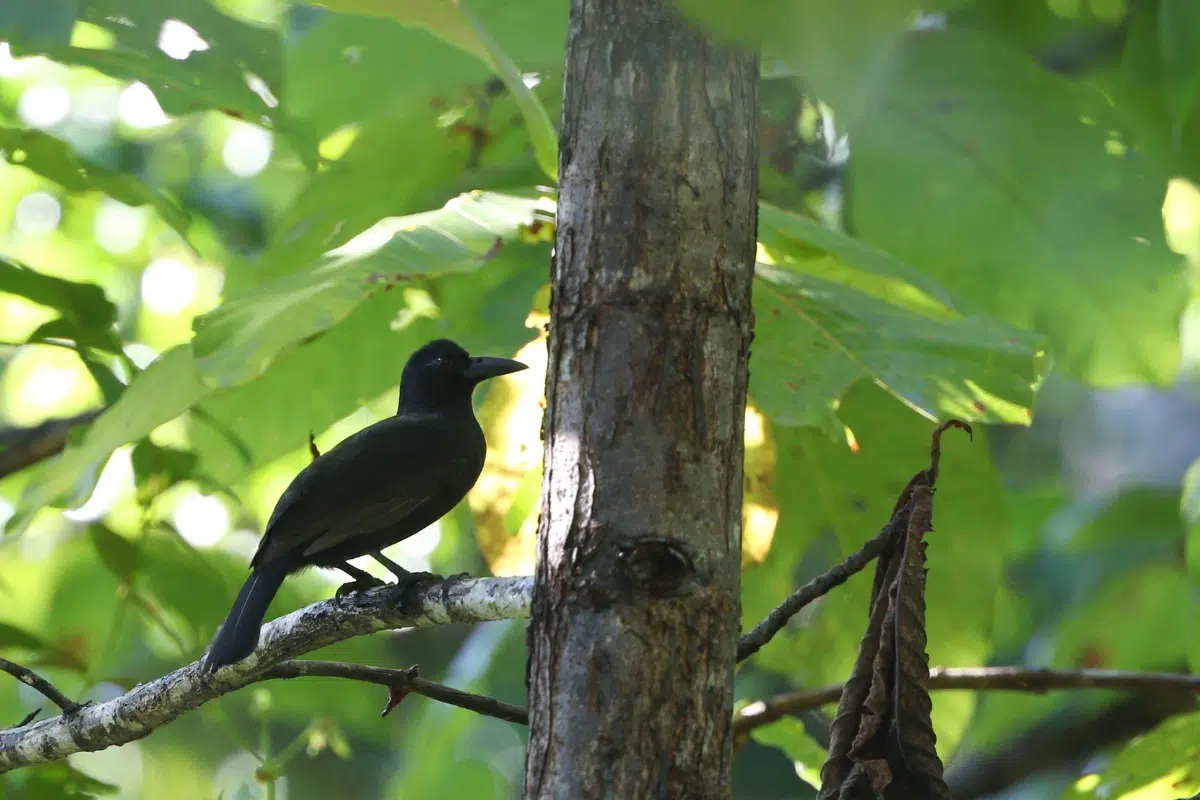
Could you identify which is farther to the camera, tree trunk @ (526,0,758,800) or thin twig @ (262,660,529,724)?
thin twig @ (262,660,529,724)

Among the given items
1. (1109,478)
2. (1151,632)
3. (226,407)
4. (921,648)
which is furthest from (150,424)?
(1109,478)

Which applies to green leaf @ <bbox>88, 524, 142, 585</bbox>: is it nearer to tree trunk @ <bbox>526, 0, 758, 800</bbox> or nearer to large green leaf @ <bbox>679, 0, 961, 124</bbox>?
tree trunk @ <bbox>526, 0, 758, 800</bbox>

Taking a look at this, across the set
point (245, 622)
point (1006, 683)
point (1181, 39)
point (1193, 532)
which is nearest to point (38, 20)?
point (245, 622)

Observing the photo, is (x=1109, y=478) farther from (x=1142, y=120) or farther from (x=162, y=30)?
(x=162, y=30)

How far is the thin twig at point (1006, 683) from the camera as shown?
7.54ft

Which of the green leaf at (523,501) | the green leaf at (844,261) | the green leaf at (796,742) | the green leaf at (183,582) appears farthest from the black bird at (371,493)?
the green leaf at (796,742)

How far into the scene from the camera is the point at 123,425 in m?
1.96

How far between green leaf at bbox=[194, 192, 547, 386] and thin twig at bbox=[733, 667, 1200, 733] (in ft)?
3.28

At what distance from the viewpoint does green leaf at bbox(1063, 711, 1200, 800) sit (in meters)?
2.42

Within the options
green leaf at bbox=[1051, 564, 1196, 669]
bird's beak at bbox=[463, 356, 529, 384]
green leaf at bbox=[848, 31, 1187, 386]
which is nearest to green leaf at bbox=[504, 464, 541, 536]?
bird's beak at bbox=[463, 356, 529, 384]

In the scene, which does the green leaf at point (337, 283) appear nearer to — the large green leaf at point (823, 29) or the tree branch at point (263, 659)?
the tree branch at point (263, 659)

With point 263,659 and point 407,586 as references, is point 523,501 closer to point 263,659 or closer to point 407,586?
point 407,586

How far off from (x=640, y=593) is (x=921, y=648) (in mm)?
399

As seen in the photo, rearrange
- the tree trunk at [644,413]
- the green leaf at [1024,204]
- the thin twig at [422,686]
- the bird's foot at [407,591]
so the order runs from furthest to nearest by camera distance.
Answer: the green leaf at [1024,204], the bird's foot at [407,591], the thin twig at [422,686], the tree trunk at [644,413]
